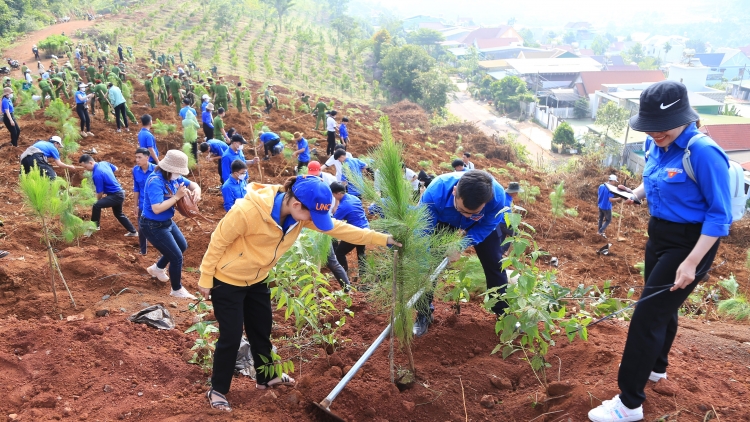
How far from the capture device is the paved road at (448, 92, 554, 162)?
110 feet

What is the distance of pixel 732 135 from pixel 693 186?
32.9 meters

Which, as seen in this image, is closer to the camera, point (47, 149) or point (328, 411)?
point (328, 411)

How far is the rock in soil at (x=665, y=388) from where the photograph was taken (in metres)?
2.86

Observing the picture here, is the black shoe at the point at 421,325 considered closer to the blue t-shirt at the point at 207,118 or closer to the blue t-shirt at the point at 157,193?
the blue t-shirt at the point at 157,193

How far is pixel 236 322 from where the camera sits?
3041mm

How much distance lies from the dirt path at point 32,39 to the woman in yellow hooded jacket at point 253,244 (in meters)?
24.9

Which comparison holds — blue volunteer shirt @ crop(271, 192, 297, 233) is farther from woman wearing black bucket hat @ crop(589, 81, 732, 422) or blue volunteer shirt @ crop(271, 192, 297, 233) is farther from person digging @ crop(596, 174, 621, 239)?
person digging @ crop(596, 174, 621, 239)

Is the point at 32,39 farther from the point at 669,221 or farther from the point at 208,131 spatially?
the point at 669,221

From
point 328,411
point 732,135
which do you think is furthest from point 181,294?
point 732,135

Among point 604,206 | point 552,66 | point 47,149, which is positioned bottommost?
point 552,66

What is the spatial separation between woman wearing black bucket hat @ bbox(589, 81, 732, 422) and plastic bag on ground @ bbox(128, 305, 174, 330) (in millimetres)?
3391

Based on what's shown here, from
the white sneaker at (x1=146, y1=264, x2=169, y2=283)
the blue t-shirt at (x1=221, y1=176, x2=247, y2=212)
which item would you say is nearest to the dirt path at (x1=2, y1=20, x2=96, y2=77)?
the blue t-shirt at (x1=221, y1=176, x2=247, y2=212)

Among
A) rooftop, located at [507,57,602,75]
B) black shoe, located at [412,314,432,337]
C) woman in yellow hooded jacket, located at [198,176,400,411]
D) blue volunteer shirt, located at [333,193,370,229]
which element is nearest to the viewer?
woman in yellow hooded jacket, located at [198,176,400,411]

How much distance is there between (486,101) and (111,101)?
4310 cm
